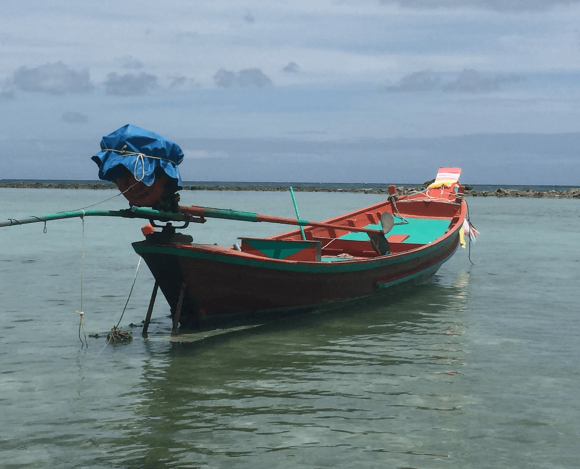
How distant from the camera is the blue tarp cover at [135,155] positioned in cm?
954

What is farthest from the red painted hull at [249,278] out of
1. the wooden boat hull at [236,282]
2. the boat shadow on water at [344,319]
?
the boat shadow on water at [344,319]

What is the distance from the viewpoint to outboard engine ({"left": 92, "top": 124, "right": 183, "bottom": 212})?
31.4 feet

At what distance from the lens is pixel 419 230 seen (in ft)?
61.5

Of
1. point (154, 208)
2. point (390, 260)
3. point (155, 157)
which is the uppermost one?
point (155, 157)

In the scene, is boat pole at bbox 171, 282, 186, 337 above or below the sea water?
above

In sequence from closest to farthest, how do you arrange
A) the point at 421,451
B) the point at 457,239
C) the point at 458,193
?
the point at 421,451 < the point at 457,239 < the point at 458,193

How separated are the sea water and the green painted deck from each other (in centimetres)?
218

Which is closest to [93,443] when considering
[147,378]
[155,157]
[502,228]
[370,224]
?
[147,378]

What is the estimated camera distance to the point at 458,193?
22.0m

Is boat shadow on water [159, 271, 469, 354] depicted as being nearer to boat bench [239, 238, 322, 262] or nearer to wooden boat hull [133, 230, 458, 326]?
wooden boat hull [133, 230, 458, 326]

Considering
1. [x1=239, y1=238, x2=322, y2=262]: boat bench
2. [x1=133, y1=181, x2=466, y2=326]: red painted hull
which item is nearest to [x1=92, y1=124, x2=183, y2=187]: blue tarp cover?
[x1=133, y1=181, x2=466, y2=326]: red painted hull

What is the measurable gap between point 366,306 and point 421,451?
7.63 m

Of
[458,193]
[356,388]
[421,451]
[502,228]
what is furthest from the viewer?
[502,228]

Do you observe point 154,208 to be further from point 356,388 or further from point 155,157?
point 356,388
